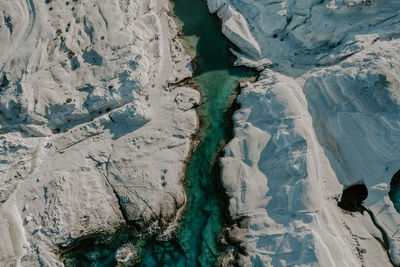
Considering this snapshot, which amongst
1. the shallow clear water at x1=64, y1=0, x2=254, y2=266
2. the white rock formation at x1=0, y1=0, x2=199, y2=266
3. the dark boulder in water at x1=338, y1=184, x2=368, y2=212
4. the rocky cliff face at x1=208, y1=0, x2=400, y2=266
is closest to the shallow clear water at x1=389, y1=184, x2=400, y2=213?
the rocky cliff face at x1=208, y1=0, x2=400, y2=266

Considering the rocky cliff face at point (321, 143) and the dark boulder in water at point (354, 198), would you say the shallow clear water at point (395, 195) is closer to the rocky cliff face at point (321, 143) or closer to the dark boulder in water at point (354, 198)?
the rocky cliff face at point (321, 143)

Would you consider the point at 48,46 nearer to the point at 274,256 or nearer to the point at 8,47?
the point at 8,47

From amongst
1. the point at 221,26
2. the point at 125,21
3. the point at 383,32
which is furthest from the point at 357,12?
the point at 125,21

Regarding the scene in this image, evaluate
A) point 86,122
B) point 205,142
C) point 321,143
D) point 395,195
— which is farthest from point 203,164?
point 395,195

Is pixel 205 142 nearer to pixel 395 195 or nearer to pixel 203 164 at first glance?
pixel 203 164

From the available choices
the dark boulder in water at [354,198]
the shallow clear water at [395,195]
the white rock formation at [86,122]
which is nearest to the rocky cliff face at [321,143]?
the dark boulder in water at [354,198]

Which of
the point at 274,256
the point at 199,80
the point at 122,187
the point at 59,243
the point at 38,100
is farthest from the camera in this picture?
the point at 199,80
